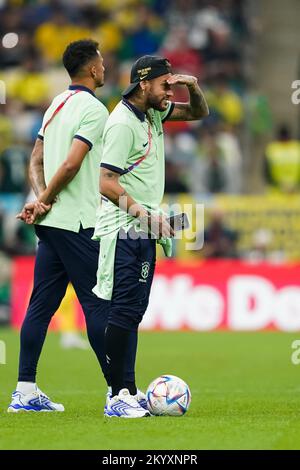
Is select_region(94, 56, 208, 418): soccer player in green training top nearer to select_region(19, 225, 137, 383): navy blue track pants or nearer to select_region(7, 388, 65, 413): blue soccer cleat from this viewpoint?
select_region(19, 225, 137, 383): navy blue track pants

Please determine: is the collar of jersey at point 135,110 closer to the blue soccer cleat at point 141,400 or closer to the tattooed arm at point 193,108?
the tattooed arm at point 193,108

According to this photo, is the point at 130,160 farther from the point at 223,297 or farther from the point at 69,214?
the point at 223,297

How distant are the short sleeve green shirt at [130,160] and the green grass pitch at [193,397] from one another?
55.3 inches

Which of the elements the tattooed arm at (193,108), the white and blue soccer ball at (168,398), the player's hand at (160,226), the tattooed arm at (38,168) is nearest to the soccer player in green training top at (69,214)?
the tattooed arm at (38,168)

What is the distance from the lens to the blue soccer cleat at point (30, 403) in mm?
8562

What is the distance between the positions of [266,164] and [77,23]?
18.0ft

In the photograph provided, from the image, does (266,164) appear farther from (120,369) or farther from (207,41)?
(120,369)

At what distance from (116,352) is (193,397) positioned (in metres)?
1.82

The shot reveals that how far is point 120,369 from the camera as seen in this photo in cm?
808

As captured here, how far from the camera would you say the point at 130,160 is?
8.11m

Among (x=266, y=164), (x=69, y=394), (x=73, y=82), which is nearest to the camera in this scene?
(x=73, y=82)

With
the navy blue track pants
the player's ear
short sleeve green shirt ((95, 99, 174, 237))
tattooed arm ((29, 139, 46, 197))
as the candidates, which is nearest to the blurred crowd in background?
tattooed arm ((29, 139, 46, 197))

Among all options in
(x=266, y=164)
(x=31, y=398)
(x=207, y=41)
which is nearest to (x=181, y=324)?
(x=266, y=164)

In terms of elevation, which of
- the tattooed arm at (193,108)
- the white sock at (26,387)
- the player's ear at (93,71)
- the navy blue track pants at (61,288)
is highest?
the player's ear at (93,71)
